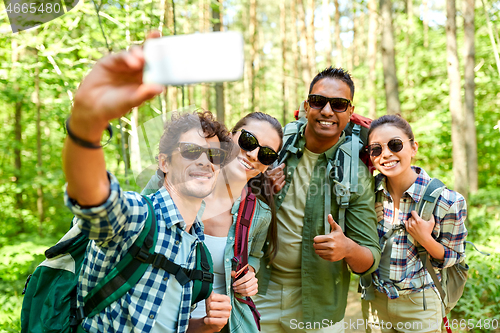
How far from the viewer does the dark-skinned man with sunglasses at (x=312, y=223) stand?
2.39 meters

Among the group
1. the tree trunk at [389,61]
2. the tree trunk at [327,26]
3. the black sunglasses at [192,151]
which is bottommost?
the black sunglasses at [192,151]

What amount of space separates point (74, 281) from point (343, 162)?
175 cm

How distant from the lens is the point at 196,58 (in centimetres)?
69

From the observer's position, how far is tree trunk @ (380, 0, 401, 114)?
7.82 metres

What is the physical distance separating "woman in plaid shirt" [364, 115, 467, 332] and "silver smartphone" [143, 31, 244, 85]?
1893 millimetres

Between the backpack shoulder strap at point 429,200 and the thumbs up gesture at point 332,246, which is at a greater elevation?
the backpack shoulder strap at point 429,200

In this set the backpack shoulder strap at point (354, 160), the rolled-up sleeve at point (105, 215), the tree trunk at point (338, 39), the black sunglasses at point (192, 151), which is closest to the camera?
the rolled-up sleeve at point (105, 215)

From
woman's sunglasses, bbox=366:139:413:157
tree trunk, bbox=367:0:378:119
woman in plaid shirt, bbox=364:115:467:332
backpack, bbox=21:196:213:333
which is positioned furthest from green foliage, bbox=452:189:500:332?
tree trunk, bbox=367:0:378:119

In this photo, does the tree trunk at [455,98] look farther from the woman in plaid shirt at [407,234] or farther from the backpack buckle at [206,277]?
the backpack buckle at [206,277]

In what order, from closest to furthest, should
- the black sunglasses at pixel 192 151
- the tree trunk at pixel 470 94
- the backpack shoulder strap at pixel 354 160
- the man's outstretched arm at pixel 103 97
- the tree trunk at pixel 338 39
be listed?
the man's outstretched arm at pixel 103 97, the black sunglasses at pixel 192 151, the backpack shoulder strap at pixel 354 160, the tree trunk at pixel 470 94, the tree trunk at pixel 338 39

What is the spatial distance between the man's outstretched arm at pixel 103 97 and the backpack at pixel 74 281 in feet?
1.46

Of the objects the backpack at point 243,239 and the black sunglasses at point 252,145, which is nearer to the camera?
the backpack at point 243,239

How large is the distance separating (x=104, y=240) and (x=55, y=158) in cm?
878

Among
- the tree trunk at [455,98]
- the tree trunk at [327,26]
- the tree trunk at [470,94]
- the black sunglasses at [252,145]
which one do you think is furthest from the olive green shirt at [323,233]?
the tree trunk at [327,26]
